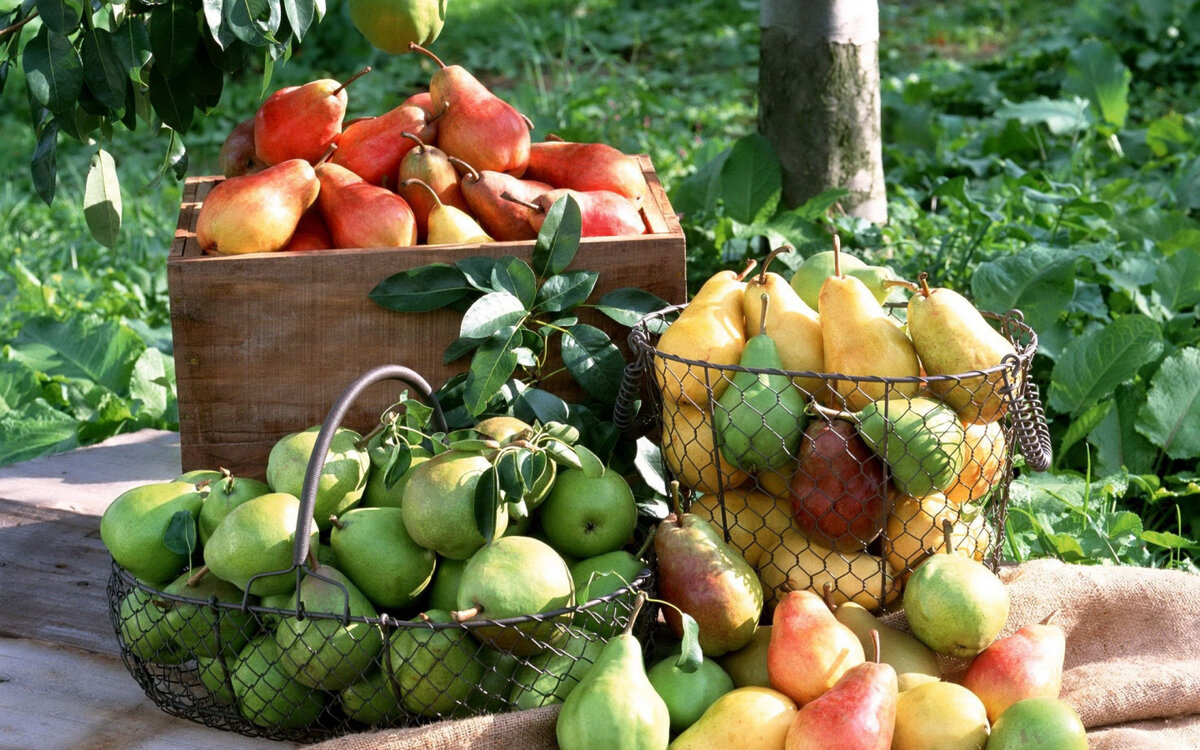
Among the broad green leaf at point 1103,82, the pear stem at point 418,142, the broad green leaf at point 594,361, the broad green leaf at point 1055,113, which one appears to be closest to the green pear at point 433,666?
the broad green leaf at point 594,361

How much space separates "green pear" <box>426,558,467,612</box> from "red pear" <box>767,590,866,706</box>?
1.36 feet

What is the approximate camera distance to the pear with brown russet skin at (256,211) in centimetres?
196

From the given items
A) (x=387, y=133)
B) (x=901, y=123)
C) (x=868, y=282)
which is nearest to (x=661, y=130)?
(x=901, y=123)

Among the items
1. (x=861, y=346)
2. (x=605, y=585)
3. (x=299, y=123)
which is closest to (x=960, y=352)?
(x=861, y=346)

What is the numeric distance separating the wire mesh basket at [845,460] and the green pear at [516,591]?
33 centimetres

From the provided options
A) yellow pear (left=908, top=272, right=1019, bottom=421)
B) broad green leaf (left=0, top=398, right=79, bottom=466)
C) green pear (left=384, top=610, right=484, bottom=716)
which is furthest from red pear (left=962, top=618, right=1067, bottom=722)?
broad green leaf (left=0, top=398, right=79, bottom=466)

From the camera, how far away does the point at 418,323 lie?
2.01m

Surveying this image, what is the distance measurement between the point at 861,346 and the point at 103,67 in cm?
114

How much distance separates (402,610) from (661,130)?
3802 mm

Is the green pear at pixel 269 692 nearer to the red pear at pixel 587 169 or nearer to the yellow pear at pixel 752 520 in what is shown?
the yellow pear at pixel 752 520

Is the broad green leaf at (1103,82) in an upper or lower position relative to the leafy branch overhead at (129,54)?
lower

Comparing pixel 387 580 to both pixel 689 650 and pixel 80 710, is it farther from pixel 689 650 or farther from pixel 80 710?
pixel 80 710

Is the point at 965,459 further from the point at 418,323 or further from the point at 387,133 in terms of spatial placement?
the point at 387,133

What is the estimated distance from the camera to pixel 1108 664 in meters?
1.69
